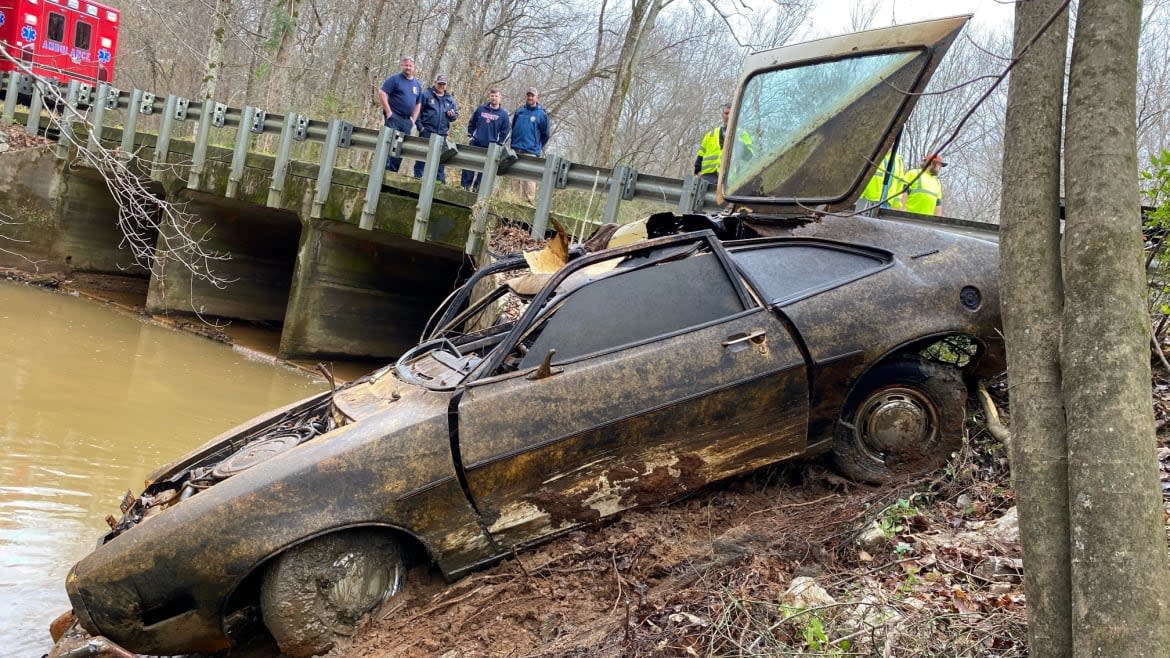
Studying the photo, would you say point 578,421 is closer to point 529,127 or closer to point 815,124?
point 815,124

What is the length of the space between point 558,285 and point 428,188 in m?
8.11

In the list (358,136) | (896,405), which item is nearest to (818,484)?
(896,405)

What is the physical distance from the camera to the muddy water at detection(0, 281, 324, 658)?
630 centimetres

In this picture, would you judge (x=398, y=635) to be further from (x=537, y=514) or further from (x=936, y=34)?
(x=936, y=34)

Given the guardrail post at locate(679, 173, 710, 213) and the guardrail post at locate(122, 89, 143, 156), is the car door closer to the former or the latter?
the guardrail post at locate(679, 173, 710, 213)

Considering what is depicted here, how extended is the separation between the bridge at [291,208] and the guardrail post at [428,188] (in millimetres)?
19

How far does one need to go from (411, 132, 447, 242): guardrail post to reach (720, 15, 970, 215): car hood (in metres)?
6.40

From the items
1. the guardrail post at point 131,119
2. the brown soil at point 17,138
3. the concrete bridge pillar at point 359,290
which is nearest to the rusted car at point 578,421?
the concrete bridge pillar at point 359,290

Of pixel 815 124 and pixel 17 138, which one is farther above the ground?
pixel 815 124

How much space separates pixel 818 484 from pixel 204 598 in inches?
125

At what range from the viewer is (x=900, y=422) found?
5.14 m

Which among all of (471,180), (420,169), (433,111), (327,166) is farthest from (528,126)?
(327,166)

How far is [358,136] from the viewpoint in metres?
13.9

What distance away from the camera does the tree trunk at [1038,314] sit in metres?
2.83
